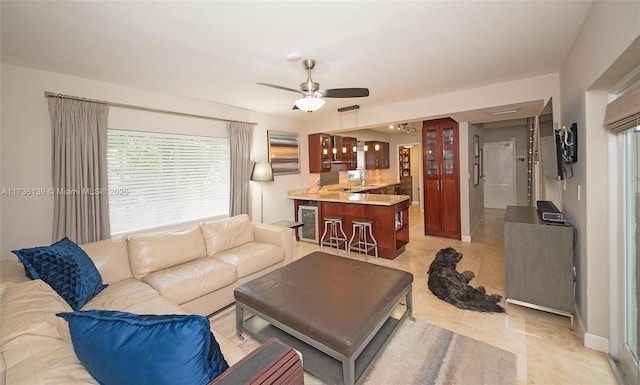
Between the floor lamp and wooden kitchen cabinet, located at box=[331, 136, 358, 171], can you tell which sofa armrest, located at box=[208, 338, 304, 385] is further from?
wooden kitchen cabinet, located at box=[331, 136, 358, 171]

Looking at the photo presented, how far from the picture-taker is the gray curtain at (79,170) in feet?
8.80

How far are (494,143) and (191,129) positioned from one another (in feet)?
26.4

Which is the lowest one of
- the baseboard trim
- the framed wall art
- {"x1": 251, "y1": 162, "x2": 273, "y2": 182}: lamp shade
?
the baseboard trim

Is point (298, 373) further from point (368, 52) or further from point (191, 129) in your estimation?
point (191, 129)

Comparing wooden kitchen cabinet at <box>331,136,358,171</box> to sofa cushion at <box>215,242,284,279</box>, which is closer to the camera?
sofa cushion at <box>215,242,284,279</box>

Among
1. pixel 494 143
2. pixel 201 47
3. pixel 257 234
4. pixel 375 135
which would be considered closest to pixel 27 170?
pixel 201 47

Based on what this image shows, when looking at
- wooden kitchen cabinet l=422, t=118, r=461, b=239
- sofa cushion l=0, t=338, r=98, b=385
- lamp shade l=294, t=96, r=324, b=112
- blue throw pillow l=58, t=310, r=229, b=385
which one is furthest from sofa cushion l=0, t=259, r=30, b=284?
wooden kitchen cabinet l=422, t=118, r=461, b=239

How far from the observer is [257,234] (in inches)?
143

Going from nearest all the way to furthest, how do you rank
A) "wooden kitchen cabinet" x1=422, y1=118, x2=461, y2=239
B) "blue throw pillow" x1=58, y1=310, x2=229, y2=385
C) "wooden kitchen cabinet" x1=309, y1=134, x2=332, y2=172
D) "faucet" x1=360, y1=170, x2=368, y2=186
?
"blue throw pillow" x1=58, y1=310, x2=229, y2=385 < "wooden kitchen cabinet" x1=422, y1=118, x2=461, y2=239 < "wooden kitchen cabinet" x1=309, y1=134, x2=332, y2=172 < "faucet" x1=360, y1=170, x2=368, y2=186

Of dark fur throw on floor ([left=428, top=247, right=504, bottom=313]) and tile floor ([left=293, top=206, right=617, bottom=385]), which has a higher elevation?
dark fur throw on floor ([left=428, top=247, right=504, bottom=313])

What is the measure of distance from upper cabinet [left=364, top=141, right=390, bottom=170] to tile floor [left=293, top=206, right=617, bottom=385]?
14.0 feet

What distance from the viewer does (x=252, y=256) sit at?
3.01 metres

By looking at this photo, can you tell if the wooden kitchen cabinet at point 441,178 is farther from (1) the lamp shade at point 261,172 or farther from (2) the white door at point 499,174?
(2) the white door at point 499,174

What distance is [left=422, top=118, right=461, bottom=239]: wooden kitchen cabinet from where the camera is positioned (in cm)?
497
